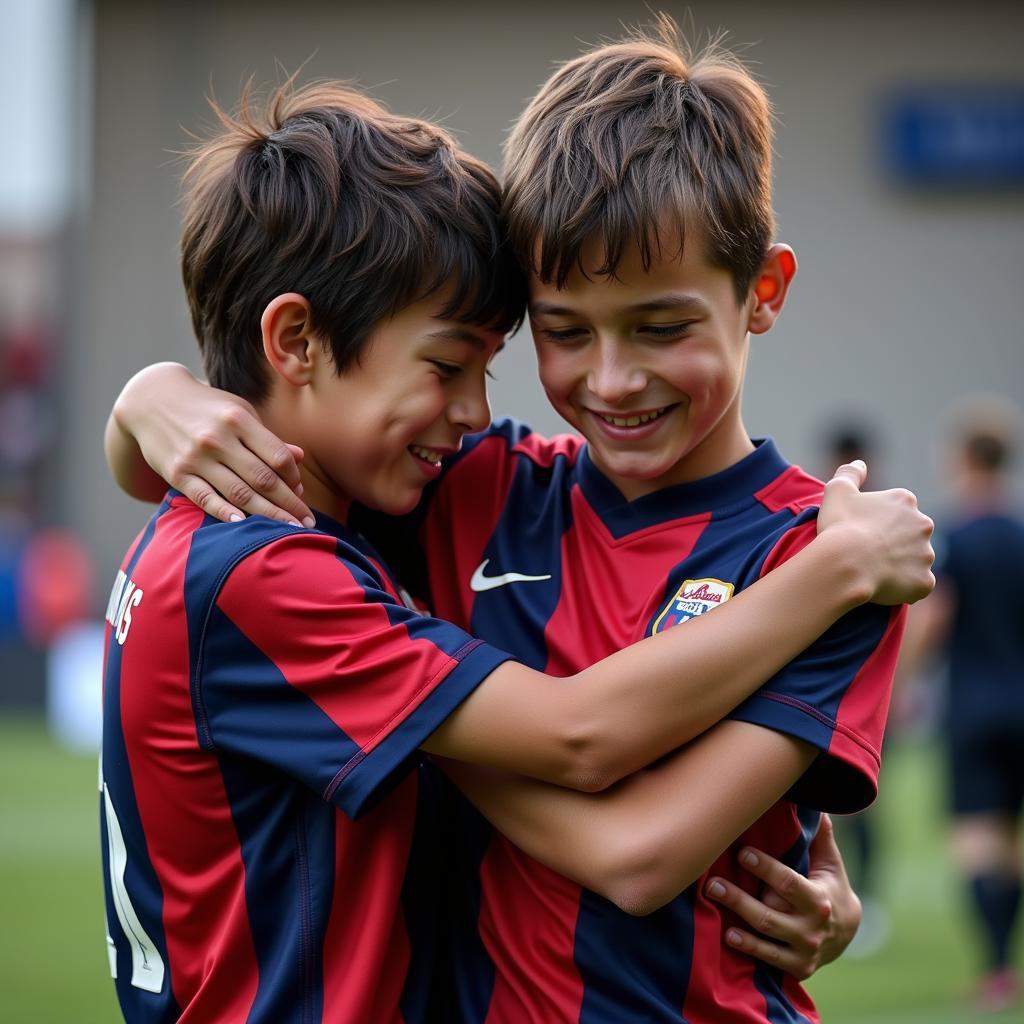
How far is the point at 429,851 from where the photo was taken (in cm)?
216

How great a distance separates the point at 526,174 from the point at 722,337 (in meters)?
0.37

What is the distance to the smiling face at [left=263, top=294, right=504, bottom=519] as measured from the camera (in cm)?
211

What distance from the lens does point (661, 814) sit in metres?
1.91

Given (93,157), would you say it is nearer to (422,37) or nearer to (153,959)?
(422,37)

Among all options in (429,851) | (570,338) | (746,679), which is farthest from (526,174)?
(429,851)

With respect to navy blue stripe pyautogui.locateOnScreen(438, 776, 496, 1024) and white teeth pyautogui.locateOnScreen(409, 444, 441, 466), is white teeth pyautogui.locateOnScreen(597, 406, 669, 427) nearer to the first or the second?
white teeth pyautogui.locateOnScreen(409, 444, 441, 466)

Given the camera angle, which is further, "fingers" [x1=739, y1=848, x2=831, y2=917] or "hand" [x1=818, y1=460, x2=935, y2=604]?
"fingers" [x1=739, y1=848, x2=831, y2=917]

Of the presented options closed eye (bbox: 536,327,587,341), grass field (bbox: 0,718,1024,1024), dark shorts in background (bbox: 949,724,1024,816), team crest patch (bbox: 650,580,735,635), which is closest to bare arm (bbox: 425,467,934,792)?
team crest patch (bbox: 650,580,735,635)

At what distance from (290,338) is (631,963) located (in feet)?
3.17

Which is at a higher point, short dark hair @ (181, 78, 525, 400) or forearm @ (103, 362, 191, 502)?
short dark hair @ (181, 78, 525, 400)

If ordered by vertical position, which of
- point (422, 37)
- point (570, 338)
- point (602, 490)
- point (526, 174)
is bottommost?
point (602, 490)

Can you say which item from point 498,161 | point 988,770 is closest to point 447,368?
point 988,770

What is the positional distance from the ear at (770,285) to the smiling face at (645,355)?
16mm

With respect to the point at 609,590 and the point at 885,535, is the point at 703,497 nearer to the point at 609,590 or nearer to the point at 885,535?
the point at 609,590
